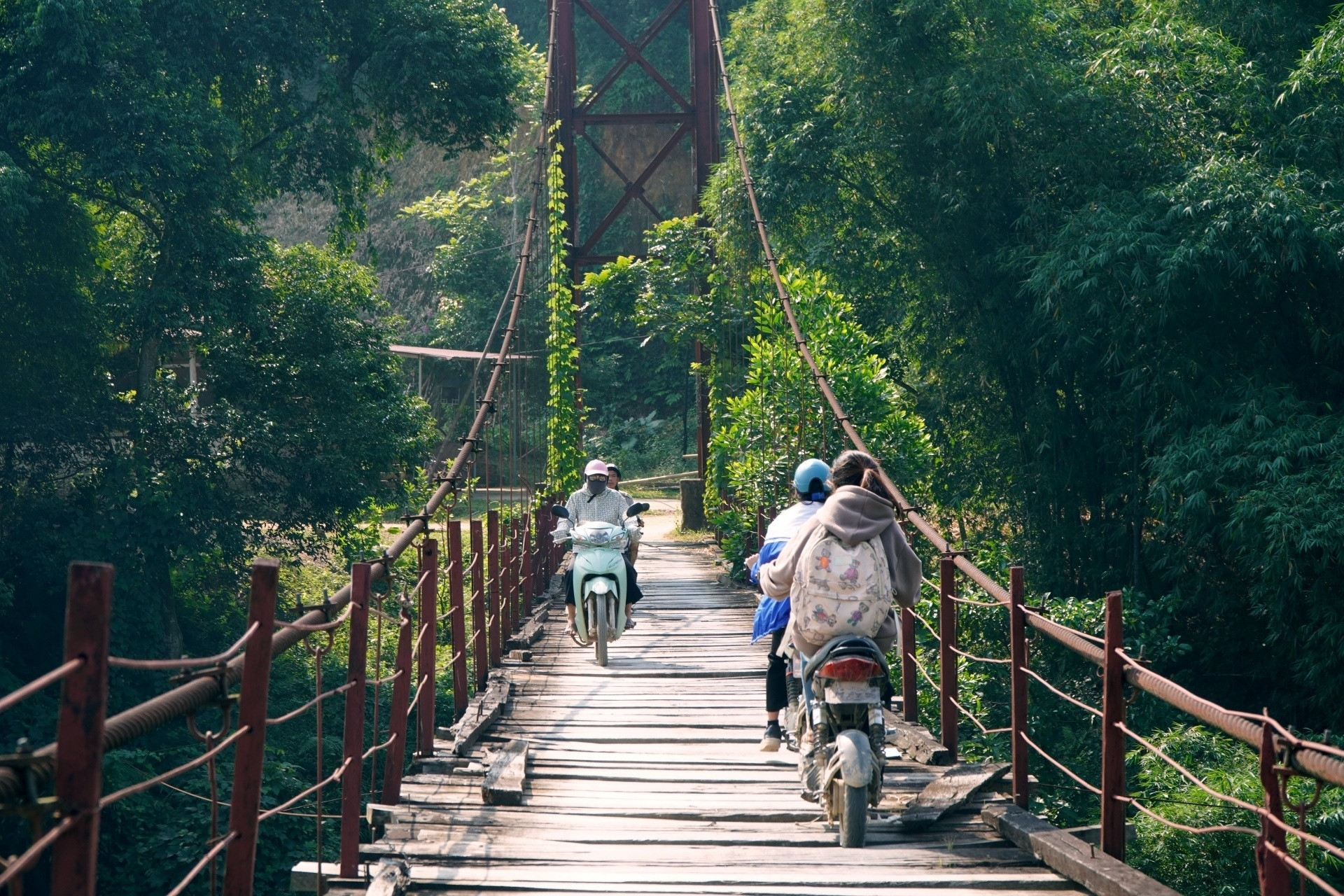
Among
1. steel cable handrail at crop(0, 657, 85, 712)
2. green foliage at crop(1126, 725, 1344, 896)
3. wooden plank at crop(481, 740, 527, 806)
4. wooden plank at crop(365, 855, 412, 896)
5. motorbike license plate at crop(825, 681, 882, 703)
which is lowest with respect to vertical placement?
green foliage at crop(1126, 725, 1344, 896)

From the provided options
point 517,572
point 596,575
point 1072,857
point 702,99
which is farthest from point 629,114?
point 1072,857

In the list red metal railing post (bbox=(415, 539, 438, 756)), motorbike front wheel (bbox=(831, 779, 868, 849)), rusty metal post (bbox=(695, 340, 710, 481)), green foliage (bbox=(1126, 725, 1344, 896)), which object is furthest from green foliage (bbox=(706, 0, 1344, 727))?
red metal railing post (bbox=(415, 539, 438, 756))

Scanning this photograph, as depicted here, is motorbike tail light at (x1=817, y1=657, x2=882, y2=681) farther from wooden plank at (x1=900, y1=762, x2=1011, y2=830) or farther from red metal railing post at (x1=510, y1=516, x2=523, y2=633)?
red metal railing post at (x1=510, y1=516, x2=523, y2=633)

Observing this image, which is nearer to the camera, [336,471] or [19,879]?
[19,879]

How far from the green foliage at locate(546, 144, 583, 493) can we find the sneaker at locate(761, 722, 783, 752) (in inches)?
190

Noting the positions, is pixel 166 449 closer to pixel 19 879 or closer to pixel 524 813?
pixel 524 813

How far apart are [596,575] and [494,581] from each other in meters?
0.52

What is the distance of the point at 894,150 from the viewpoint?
1051 cm

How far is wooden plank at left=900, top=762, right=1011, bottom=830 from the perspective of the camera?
10.8 feet

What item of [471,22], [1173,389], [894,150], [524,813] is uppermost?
[471,22]

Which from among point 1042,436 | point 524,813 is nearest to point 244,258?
point 1042,436

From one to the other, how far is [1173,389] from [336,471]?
238 inches

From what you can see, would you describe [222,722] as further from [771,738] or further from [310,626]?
[771,738]

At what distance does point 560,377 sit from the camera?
9.07 metres
